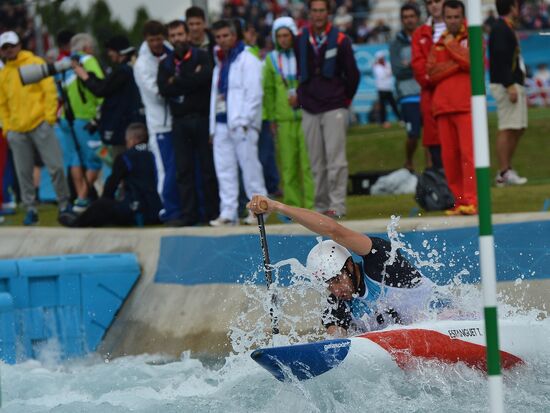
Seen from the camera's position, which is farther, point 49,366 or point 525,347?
point 49,366

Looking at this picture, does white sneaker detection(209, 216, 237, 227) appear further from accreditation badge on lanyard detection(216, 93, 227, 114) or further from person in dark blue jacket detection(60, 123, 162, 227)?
person in dark blue jacket detection(60, 123, 162, 227)

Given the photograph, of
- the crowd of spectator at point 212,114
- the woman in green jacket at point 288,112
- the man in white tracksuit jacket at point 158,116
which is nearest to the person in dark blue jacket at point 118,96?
the crowd of spectator at point 212,114

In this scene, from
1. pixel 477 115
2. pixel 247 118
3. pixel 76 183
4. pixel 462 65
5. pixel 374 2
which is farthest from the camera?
pixel 374 2

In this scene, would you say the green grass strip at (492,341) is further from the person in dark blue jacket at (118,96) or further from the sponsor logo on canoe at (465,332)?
the person in dark blue jacket at (118,96)

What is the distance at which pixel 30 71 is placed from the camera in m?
13.5

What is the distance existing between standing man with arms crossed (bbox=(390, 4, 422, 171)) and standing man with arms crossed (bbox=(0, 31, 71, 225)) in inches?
169

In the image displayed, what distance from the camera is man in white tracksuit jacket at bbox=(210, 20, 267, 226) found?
1207cm

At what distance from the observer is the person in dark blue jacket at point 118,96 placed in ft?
44.5

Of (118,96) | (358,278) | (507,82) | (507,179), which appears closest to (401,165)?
(507,179)

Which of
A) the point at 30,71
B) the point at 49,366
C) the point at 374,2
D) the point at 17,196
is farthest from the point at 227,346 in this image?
the point at 374,2

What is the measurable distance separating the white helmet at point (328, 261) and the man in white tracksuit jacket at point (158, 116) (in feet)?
15.3

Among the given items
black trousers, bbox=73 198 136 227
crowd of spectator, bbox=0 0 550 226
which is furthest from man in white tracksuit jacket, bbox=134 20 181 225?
black trousers, bbox=73 198 136 227

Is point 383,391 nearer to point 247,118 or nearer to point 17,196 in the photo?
point 247,118

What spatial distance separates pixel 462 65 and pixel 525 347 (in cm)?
380
